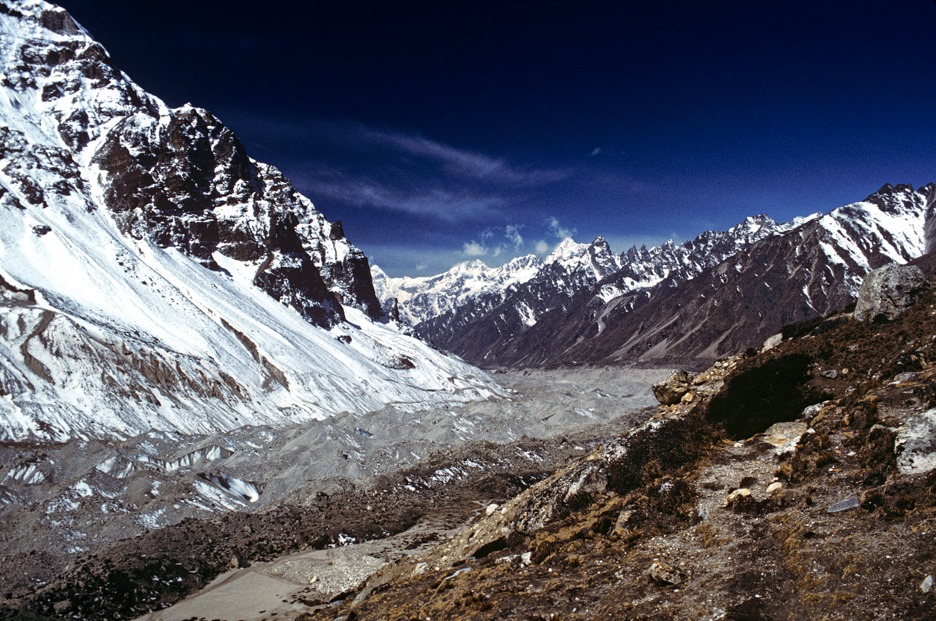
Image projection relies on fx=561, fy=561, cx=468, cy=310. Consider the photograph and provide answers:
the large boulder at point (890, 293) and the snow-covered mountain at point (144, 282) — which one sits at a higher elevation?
the snow-covered mountain at point (144, 282)

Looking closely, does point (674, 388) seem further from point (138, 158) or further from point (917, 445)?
point (138, 158)

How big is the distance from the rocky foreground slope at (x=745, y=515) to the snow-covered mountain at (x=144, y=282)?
6804cm

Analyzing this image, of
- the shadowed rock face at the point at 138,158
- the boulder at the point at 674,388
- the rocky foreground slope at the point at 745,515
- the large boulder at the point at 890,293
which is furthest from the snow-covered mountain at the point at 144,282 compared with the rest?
the large boulder at the point at 890,293

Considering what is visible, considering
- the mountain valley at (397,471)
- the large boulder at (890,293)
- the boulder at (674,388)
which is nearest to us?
the mountain valley at (397,471)

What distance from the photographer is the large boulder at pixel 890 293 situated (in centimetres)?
2029

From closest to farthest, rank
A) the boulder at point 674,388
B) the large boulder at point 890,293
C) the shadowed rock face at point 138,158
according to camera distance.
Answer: the large boulder at point 890,293, the boulder at point 674,388, the shadowed rock face at point 138,158

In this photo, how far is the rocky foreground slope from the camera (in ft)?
29.1

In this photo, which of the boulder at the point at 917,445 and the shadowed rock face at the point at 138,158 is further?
the shadowed rock face at the point at 138,158

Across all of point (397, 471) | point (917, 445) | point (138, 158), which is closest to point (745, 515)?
point (917, 445)

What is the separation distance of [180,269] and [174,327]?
31.6m

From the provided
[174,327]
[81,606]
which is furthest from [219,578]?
[174,327]

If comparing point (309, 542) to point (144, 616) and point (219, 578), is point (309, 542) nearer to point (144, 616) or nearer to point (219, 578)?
point (219, 578)

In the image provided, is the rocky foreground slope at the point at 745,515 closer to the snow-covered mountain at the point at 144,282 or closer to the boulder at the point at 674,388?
the boulder at the point at 674,388

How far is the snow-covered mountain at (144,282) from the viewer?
251ft
